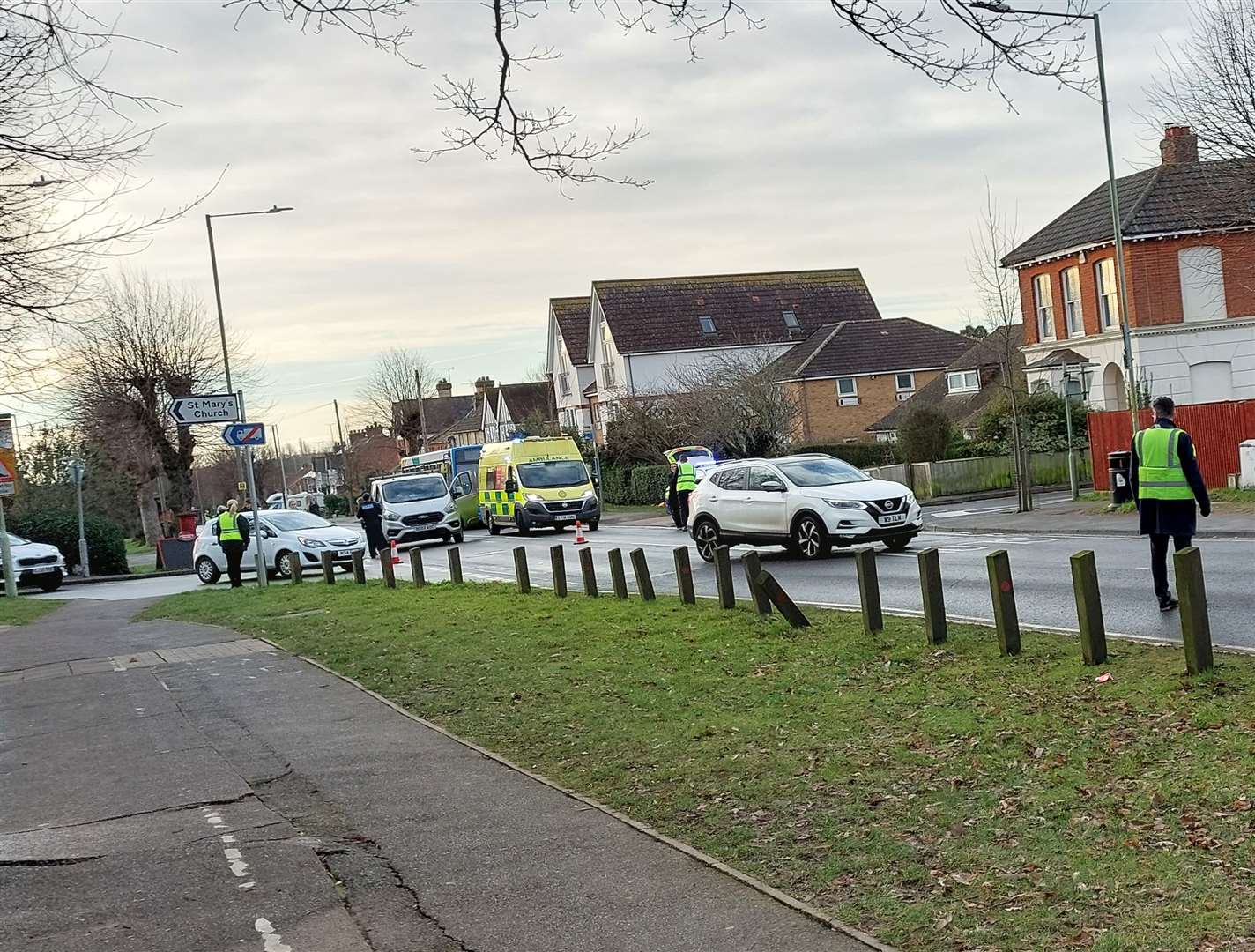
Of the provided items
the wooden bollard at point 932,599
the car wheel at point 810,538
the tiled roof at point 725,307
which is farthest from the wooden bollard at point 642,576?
the tiled roof at point 725,307

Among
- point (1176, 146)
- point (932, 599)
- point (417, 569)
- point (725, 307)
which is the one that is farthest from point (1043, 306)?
point (932, 599)

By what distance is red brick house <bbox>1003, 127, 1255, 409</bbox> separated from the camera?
3475cm

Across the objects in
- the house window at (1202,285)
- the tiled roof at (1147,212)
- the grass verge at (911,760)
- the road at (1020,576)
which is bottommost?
the road at (1020,576)

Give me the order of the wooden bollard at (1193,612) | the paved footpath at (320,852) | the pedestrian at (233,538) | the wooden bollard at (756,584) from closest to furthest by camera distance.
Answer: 1. the paved footpath at (320,852)
2. the wooden bollard at (1193,612)
3. the wooden bollard at (756,584)
4. the pedestrian at (233,538)

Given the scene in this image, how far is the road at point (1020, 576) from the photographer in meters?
11.2

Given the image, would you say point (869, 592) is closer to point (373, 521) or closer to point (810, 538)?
point (810, 538)

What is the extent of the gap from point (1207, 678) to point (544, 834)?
4.06 meters

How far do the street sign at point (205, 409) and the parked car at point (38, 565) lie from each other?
41.0ft

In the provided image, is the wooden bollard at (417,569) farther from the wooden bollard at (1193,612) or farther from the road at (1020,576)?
the wooden bollard at (1193,612)

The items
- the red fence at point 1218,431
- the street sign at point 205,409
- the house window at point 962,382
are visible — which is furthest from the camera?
the house window at point 962,382

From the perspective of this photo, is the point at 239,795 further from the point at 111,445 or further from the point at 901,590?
the point at 111,445

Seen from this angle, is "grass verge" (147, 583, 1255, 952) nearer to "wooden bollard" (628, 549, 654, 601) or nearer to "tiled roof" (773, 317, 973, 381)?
"wooden bollard" (628, 549, 654, 601)

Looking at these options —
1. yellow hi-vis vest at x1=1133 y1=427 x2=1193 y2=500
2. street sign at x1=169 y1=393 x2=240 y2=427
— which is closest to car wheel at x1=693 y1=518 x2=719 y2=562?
street sign at x1=169 y1=393 x2=240 y2=427

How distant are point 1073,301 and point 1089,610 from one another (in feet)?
103
